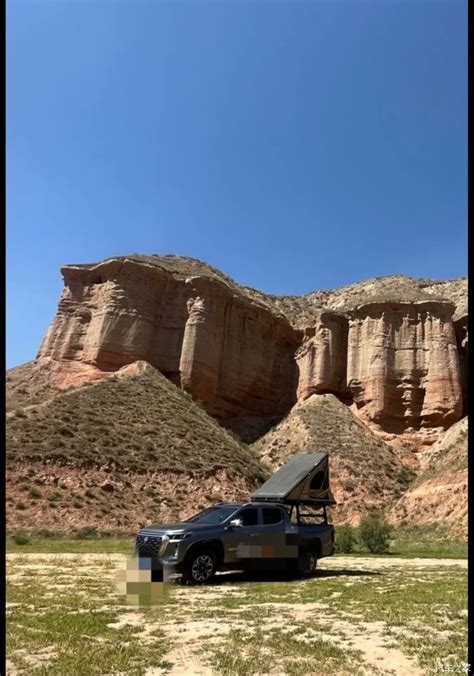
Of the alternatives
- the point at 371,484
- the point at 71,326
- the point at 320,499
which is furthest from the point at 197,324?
the point at 320,499

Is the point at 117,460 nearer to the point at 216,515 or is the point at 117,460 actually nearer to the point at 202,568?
the point at 216,515

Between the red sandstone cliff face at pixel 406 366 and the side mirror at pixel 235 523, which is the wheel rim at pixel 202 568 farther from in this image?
the red sandstone cliff face at pixel 406 366

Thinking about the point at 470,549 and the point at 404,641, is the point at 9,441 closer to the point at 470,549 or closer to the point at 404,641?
the point at 404,641

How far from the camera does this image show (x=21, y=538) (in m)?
25.6

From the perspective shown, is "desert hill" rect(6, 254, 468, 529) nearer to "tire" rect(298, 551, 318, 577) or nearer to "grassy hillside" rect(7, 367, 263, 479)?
"grassy hillside" rect(7, 367, 263, 479)

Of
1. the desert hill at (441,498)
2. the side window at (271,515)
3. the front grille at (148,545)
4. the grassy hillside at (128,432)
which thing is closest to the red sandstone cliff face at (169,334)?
the grassy hillside at (128,432)

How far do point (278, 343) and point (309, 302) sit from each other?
41.2 ft

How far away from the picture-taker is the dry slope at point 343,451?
43000mm

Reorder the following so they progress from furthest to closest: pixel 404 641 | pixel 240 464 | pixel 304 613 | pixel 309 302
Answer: pixel 309 302 < pixel 240 464 < pixel 304 613 < pixel 404 641

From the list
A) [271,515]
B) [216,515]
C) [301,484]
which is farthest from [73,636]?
[301,484]

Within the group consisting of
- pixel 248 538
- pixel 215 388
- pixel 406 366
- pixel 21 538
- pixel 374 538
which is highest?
pixel 406 366

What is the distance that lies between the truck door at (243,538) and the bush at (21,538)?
1544cm

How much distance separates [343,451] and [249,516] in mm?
35262

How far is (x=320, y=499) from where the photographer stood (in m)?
16.5
